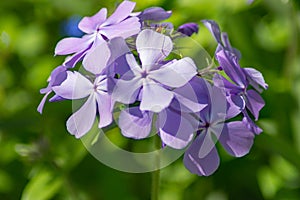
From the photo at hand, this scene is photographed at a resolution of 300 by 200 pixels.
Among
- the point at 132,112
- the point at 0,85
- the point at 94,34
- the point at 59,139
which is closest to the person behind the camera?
the point at 132,112

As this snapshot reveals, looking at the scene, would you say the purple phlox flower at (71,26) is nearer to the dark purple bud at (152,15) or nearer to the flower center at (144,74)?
the dark purple bud at (152,15)

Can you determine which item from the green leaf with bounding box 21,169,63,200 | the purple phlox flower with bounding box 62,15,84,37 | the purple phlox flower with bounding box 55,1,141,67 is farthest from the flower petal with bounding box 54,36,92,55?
the purple phlox flower with bounding box 62,15,84,37

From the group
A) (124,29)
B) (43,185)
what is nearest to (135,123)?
(124,29)

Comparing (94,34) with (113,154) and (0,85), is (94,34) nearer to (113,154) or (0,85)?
(113,154)

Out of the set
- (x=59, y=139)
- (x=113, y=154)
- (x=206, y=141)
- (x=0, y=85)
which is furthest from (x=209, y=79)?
(x=0, y=85)

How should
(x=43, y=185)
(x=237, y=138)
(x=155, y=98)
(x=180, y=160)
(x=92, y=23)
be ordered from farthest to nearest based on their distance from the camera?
(x=180, y=160) < (x=43, y=185) < (x=92, y=23) < (x=237, y=138) < (x=155, y=98)

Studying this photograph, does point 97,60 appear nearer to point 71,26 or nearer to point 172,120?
point 172,120
